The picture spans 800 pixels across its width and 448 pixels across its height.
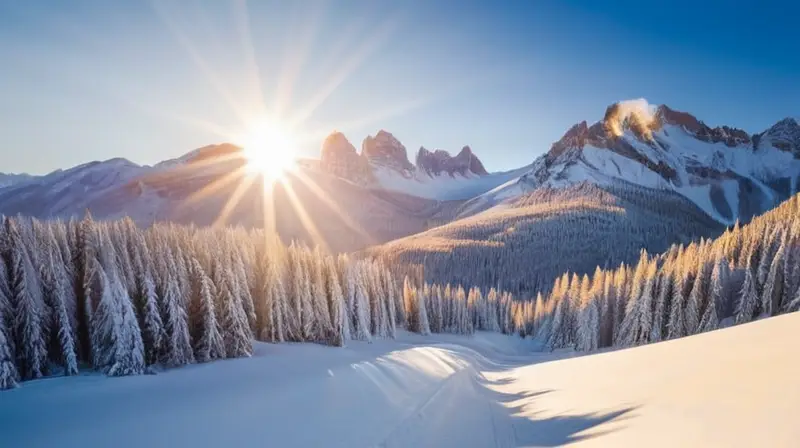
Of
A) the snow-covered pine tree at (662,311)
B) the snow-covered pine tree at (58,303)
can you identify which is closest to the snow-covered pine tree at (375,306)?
the snow-covered pine tree at (662,311)

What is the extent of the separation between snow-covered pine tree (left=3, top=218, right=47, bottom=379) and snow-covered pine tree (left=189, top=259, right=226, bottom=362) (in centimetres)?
641

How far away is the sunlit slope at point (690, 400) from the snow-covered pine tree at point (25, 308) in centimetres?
1783

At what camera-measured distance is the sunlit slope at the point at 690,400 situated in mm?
5312

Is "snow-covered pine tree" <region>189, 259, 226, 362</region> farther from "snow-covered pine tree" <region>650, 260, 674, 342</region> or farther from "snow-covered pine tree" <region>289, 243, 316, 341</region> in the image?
"snow-covered pine tree" <region>650, 260, 674, 342</region>

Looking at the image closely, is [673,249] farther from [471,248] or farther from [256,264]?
[471,248]

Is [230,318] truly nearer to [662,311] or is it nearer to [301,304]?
[301,304]

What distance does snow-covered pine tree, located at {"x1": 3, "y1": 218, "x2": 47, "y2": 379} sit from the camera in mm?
13695

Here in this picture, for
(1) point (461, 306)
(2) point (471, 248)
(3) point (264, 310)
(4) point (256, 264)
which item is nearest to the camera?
(3) point (264, 310)

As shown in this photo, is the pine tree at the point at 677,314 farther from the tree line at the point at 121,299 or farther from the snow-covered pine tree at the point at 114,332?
the snow-covered pine tree at the point at 114,332

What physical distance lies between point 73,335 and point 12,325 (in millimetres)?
2191

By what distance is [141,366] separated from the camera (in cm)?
1532

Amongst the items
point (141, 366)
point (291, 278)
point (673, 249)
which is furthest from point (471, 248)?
point (141, 366)

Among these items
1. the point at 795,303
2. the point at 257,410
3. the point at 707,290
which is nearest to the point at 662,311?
the point at 707,290

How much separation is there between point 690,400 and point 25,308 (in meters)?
21.5
